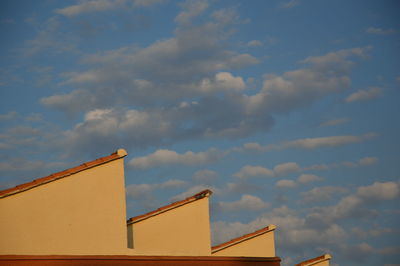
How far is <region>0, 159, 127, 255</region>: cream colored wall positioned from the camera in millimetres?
14289

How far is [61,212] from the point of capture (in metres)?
14.9

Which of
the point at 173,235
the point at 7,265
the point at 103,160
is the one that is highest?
the point at 103,160

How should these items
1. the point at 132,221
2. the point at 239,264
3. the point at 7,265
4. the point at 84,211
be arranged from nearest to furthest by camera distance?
the point at 7,265 → the point at 84,211 → the point at 239,264 → the point at 132,221

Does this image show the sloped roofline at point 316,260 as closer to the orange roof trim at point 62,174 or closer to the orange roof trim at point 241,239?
the orange roof trim at point 241,239

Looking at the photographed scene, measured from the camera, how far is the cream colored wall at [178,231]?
19125 mm

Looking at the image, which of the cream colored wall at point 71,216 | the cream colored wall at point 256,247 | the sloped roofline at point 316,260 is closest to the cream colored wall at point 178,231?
the cream colored wall at point 71,216

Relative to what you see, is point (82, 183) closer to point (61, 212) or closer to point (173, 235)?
point (61, 212)

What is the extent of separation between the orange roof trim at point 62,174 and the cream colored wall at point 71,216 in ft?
0.38

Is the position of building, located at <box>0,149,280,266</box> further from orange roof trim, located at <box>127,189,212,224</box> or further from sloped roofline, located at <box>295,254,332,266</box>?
sloped roofline, located at <box>295,254,332,266</box>

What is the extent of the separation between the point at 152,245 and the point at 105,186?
4200 millimetres

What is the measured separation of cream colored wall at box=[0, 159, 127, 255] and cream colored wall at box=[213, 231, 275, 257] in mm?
8626

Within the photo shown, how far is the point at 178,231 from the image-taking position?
19.8 m

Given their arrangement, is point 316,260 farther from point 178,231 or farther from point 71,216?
point 71,216

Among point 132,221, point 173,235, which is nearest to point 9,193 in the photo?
point 132,221
